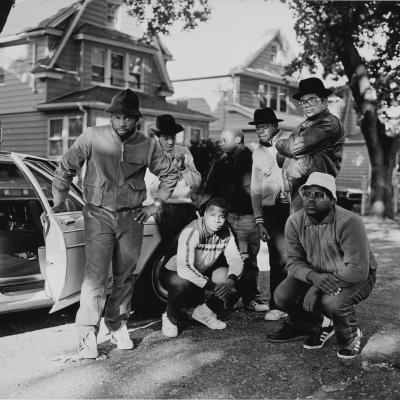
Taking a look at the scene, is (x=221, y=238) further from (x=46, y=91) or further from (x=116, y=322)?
(x=46, y=91)

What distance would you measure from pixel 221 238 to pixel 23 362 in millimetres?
1890

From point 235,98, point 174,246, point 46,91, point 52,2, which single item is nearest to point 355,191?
point 235,98

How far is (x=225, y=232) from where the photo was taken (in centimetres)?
Result: 525

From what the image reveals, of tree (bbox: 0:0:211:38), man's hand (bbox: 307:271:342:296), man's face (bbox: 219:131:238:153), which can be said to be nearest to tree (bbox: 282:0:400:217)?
tree (bbox: 0:0:211:38)

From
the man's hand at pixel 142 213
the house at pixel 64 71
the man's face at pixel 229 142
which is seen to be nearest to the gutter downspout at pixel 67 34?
the house at pixel 64 71

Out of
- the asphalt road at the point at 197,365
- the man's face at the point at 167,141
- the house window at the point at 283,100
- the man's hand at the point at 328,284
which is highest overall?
the house window at the point at 283,100

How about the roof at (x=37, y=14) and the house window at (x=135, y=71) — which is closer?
the roof at (x=37, y=14)

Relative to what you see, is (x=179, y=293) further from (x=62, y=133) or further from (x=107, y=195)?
(x=62, y=133)

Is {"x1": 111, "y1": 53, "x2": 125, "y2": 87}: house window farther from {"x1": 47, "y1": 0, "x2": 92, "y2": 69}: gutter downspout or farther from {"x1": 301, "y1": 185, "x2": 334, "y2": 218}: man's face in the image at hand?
{"x1": 301, "y1": 185, "x2": 334, "y2": 218}: man's face

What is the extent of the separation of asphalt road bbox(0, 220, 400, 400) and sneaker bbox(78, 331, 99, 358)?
0.19ft

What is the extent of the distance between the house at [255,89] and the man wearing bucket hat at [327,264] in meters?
24.6

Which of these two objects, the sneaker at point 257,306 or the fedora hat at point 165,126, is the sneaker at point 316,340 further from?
the fedora hat at point 165,126

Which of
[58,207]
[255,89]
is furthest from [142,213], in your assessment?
[255,89]

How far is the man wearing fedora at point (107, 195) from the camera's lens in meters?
4.43
